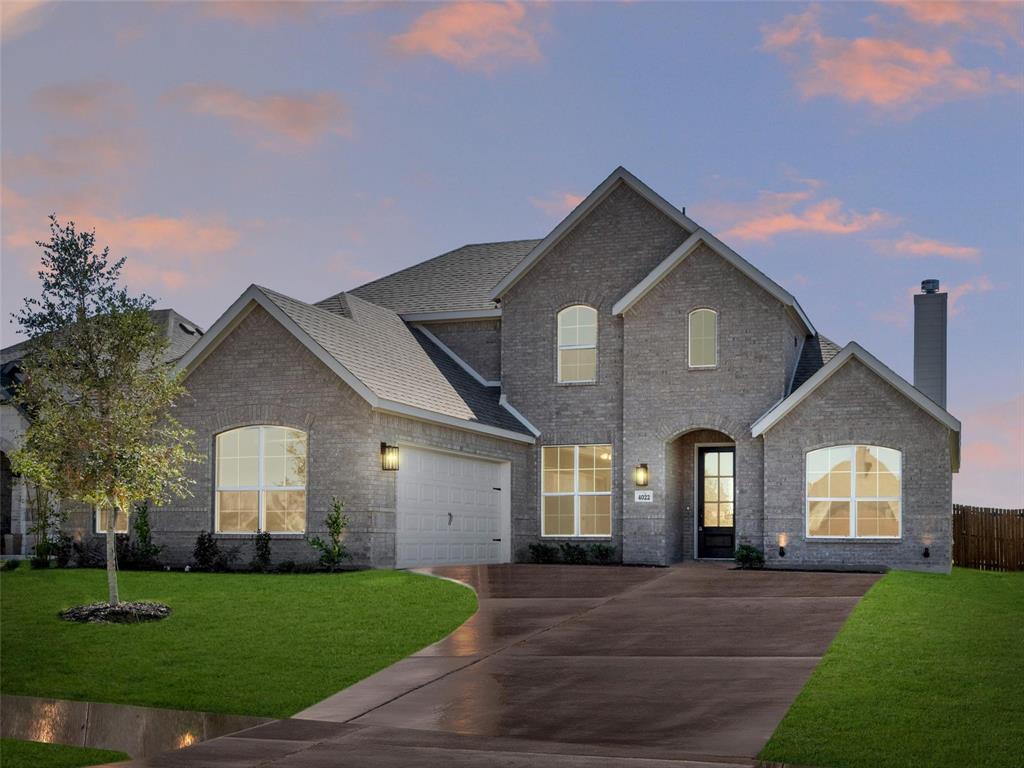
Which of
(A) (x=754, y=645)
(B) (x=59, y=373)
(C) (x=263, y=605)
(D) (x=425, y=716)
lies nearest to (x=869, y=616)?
(A) (x=754, y=645)

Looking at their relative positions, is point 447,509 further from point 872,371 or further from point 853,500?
point 872,371

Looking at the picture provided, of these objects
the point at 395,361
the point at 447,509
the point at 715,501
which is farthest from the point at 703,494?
the point at 395,361

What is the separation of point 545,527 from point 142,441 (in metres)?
11.3

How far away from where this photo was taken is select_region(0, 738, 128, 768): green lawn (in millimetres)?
11312

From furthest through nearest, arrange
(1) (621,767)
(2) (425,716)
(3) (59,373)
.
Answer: (3) (59,373), (2) (425,716), (1) (621,767)

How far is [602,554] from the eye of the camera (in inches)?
1048

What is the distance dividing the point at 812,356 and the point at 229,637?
16171mm

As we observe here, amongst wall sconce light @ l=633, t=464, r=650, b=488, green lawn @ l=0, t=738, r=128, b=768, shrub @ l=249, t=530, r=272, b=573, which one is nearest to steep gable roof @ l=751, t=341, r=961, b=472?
wall sconce light @ l=633, t=464, r=650, b=488

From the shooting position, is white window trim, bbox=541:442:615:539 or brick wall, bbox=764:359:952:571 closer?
brick wall, bbox=764:359:952:571

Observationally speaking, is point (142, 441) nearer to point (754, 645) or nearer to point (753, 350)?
point (754, 645)

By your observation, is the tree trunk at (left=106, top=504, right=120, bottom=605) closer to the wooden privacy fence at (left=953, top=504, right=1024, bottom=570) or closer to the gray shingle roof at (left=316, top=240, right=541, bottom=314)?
the gray shingle roof at (left=316, top=240, right=541, bottom=314)

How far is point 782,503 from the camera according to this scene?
2448 centimetres

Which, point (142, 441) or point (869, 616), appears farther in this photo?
point (142, 441)

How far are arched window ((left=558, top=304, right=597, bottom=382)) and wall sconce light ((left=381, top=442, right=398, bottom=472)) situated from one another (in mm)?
6290
